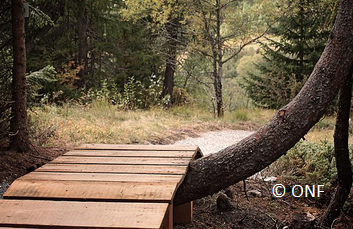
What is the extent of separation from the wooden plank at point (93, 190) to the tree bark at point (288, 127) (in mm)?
635

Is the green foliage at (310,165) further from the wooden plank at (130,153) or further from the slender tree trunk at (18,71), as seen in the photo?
the slender tree trunk at (18,71)

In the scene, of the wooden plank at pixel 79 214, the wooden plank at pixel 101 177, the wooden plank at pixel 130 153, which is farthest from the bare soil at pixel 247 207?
the wooden plank at pixel 79 214

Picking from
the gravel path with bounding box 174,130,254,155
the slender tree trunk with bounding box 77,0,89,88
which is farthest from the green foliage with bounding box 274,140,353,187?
the slender tree trunk with bounding box 77,0,89,88

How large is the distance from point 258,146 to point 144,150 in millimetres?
1305

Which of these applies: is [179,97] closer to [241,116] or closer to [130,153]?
[241,116]

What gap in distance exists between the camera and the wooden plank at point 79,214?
214 centimetres

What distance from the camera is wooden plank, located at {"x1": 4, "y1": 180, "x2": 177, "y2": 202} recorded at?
2.57m

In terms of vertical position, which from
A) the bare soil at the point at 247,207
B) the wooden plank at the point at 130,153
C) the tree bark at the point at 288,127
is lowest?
the bare soil at the point at 247,207

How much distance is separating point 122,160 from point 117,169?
1.16ft

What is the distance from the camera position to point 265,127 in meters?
3.35

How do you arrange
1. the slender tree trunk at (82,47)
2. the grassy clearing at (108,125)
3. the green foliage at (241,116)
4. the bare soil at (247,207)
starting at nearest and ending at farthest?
the bare soil at (247,207)
the grassy clearing at (108,125)
the green foliage at (241,116)
the slender tree trunk at (82,47)

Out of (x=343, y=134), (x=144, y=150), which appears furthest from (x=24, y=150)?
(x=343, y=134)

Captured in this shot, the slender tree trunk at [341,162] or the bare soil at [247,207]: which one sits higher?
the slender tree trunk at [341,162]

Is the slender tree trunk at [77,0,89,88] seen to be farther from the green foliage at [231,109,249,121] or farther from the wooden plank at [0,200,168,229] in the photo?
the wooden plank at [0,200,168,229]
